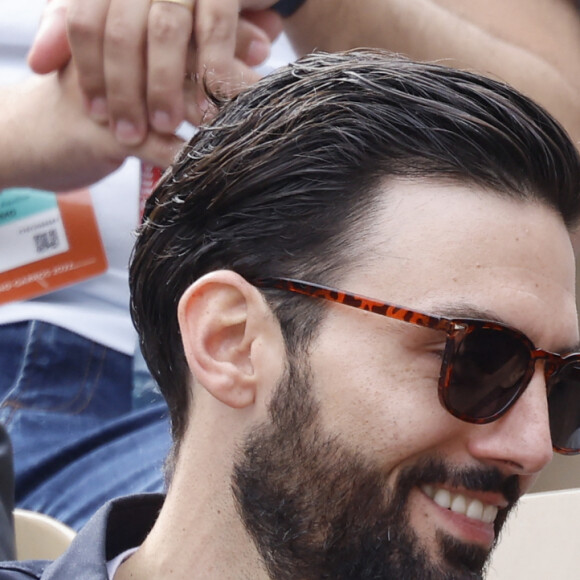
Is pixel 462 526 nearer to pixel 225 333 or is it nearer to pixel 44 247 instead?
pixel 225 333

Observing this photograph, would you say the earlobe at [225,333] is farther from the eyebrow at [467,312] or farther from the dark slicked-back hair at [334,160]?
the eyebrow at [467,312]

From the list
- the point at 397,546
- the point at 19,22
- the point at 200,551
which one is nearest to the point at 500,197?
the point at 397,546

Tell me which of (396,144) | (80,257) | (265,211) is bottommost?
(80,257)

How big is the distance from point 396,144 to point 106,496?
0.84m

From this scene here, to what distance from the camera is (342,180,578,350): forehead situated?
4.07 feet

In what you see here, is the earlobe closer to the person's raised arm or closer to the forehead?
the forehead

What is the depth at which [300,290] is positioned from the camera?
50.6 inches

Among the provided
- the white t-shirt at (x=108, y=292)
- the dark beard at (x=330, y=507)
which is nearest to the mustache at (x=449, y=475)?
the dark beard at (x=330, y=507)

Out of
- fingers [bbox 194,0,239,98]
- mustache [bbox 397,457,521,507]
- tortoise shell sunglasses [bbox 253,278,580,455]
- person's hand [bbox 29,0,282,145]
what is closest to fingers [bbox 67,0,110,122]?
person's hand [bbox 29,0,282,145]

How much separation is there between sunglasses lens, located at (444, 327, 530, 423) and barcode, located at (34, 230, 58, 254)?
3.26ft

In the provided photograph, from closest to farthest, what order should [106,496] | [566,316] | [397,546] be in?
[397,546]
[566,316]
[106,496]

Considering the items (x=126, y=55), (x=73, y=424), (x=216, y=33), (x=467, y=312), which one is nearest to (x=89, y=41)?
(x=126, y=55)

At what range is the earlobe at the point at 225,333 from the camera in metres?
1.30

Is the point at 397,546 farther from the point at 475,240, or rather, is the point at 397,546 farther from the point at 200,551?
the point at 475,240
